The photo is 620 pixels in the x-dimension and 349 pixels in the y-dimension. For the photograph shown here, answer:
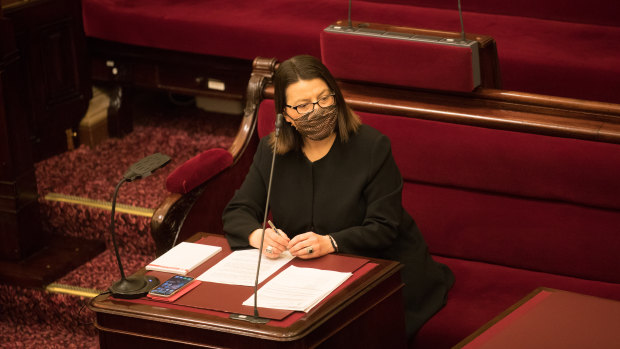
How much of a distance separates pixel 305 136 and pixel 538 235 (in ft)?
2.89

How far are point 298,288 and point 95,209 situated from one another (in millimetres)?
2037

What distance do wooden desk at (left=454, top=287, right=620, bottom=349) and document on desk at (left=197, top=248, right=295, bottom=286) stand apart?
583mm

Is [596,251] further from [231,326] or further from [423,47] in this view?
[231,326]

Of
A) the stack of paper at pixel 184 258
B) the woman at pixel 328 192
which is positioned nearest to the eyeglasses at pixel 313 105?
the woman at pixel 328 192

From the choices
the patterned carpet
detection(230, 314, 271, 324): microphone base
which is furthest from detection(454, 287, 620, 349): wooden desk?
the patterned carpet

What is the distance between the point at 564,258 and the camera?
9.73ft

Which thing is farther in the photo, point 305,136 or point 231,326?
point 305,136

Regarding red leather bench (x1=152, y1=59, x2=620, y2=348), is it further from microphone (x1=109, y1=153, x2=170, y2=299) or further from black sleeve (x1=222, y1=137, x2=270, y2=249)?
microphone (x1=109, y1=153, x2=170, y2=299)

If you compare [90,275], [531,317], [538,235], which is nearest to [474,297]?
[538,235]

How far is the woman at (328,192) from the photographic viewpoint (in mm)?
2555

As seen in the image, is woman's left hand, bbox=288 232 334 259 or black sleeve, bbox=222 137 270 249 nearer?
woman's left hand, bbox=288 232 334 259

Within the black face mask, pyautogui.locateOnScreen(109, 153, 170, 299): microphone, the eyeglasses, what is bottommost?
pyautogui.locateOnScreen(109, 153, 170, 299): microphone

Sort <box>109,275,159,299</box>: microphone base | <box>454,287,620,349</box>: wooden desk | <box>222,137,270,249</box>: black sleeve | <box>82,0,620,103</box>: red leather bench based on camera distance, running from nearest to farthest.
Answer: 1. <box>454,287,620,349</box>: wooden desk
2. <box>109,275,159,299</box>: microphone base
3. <box>222,137,270,249</box>: black sleeve
4. <box>82,0,620,103</box>: red leather bench

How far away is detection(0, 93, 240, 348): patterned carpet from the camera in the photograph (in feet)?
12.2
